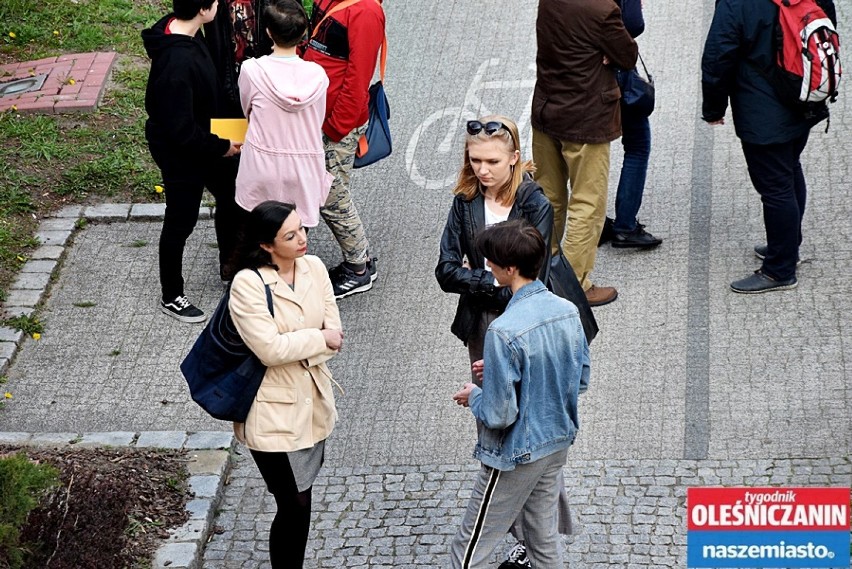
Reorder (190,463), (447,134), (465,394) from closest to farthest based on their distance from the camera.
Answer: (465,394) → (190,463) → (447,134)

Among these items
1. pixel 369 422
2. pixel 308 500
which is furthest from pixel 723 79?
pixel 308 500

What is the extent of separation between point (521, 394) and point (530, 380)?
63mm

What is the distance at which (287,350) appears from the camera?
461 centimetres

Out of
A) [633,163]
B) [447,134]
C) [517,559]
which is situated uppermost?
[633,163]

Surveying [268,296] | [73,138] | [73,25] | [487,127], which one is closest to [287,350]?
[268,296]

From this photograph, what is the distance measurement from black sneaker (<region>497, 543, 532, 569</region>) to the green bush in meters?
2.01

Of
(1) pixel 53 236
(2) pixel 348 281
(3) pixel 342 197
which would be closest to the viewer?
(3) pixel 342 197

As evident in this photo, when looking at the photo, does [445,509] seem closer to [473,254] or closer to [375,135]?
[473,254]

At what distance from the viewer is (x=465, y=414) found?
20.8ft

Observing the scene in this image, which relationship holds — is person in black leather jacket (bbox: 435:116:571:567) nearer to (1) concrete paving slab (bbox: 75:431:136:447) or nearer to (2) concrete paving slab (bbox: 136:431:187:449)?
(2) concrete paving slab (bbox: 136:431:187:449)

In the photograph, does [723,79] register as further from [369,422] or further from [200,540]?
[200,540]

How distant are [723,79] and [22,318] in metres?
4.40

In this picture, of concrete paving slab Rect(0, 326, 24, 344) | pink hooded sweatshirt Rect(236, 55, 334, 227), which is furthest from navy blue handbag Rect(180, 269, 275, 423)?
concrete paving slab Rect(0, 326, 24, 344)

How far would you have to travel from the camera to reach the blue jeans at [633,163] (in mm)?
7234
